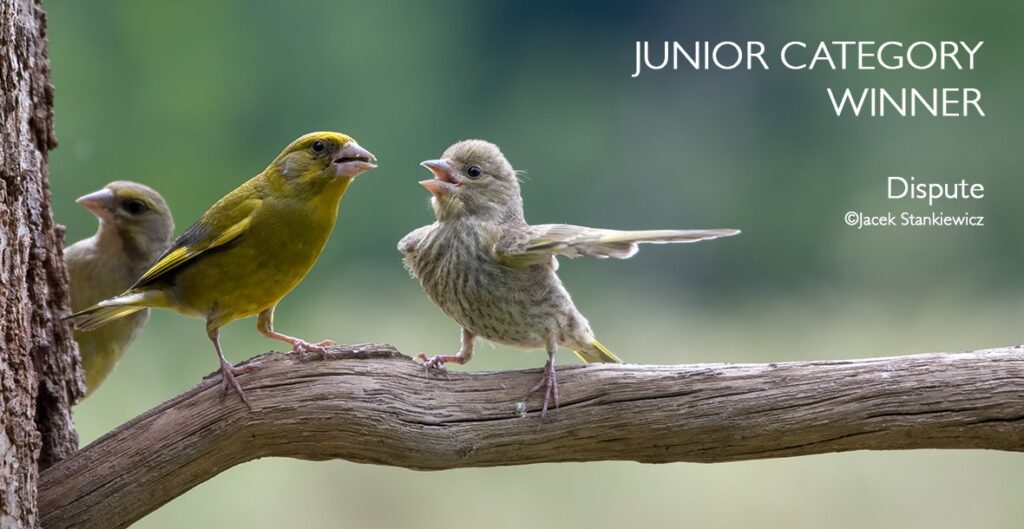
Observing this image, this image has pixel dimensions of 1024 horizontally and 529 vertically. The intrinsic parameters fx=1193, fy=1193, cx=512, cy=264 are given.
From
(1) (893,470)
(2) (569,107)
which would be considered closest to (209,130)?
(2) (569,107)

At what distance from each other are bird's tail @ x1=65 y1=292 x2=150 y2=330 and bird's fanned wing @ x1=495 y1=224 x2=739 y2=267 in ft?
3.00

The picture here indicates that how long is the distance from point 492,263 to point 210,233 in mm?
712

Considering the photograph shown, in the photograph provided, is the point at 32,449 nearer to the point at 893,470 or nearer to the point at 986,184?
the point at 893,470

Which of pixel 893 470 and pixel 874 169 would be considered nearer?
pixel 893 470

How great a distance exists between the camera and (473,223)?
10.4 ft

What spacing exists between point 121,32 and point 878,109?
3.43 meters

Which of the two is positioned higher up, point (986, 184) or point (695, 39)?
point (695, 39)

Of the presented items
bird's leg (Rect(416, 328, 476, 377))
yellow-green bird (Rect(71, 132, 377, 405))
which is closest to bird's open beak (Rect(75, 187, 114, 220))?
yellow-green bird (Rect(71, 132, 377, 405))

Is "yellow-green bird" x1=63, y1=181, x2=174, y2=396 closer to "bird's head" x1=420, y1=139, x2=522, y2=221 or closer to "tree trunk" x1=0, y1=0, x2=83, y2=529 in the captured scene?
"tree trunk" x1=0, y1=0, x2=83, y2=529

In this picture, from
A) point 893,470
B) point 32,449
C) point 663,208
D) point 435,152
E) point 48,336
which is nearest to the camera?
point 32,449

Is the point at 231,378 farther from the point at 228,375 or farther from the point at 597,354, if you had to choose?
the point at 597,354

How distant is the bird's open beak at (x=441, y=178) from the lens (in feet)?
10.3

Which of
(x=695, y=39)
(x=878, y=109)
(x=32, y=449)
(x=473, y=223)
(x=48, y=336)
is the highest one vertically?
(x=695, y=39)

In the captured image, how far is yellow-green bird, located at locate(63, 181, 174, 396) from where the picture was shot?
357 cm
